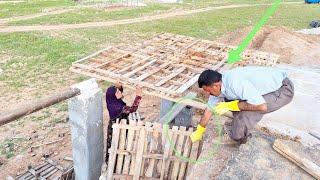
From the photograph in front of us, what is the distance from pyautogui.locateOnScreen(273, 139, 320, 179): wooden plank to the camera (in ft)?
15.9

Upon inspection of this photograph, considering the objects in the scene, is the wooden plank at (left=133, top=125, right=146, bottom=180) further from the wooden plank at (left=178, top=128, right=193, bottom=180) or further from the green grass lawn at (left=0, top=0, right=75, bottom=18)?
the green grass lawn at (left=0, top=0, right=75, bottom=18)

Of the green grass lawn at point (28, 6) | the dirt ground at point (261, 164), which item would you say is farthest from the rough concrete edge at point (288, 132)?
the green grass lawn at point (28, 6)

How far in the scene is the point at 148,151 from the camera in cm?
617

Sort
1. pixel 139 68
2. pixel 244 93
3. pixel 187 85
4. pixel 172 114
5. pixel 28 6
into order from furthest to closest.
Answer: pixel 28 6 < pixel 172 114 < pixel 139 68 < pixel 187 85 < pixel 244 93

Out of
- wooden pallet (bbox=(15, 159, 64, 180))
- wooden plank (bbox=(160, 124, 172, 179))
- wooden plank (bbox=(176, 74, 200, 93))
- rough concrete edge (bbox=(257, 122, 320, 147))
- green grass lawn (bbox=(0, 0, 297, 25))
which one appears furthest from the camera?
green grass lawn (bbox=(0, 0, 297, 25))

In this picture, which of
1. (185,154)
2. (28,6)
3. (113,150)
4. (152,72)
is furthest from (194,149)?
(28,6)

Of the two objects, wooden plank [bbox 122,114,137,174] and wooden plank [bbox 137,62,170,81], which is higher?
wooden plank [bbox 137,62,170,81]

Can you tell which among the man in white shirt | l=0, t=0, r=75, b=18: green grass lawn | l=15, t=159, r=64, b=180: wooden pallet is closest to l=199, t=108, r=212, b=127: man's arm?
the man in white shirt

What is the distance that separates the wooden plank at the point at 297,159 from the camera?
486 cm

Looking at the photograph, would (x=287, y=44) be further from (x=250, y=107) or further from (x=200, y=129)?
(x=250, y=107)

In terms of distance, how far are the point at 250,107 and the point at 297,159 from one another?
924 mm

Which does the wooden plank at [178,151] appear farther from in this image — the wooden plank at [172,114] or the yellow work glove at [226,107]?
the wooden plank at [172,114]

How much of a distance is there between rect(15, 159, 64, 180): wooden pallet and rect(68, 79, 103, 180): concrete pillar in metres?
0.89

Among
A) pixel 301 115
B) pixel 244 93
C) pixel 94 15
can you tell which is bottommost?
pixel 301 115
